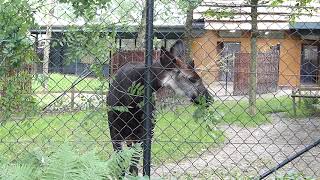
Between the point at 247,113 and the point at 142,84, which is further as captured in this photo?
the point at 247,113

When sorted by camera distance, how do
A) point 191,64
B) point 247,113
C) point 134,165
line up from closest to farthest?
point 134,165 → point 191,64 → point 247,113

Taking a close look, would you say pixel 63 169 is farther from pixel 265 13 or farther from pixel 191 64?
pixel 265 13

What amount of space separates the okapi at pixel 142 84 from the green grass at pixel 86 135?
7.4 inches

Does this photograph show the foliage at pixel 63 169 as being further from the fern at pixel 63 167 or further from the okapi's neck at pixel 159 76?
the okapi's neck at pixel 159 76

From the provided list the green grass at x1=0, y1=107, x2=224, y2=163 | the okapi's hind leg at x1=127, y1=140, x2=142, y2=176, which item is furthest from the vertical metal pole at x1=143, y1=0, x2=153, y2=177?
the green grass at x1=0, y1=107, x2=224, y2=163

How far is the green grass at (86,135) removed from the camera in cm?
452

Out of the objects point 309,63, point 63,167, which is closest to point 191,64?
point 309,63

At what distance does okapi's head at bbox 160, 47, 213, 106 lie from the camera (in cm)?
518

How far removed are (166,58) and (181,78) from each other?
0.30 meters

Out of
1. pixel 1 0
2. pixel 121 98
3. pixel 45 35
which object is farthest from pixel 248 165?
pixel 1 0

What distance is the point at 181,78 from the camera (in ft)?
17.6

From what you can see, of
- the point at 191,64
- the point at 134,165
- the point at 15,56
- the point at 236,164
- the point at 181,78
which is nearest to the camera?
the point at 134,165

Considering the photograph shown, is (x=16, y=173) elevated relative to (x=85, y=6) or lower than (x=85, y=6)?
lower

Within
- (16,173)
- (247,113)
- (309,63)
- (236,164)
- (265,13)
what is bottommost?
(236,164)
